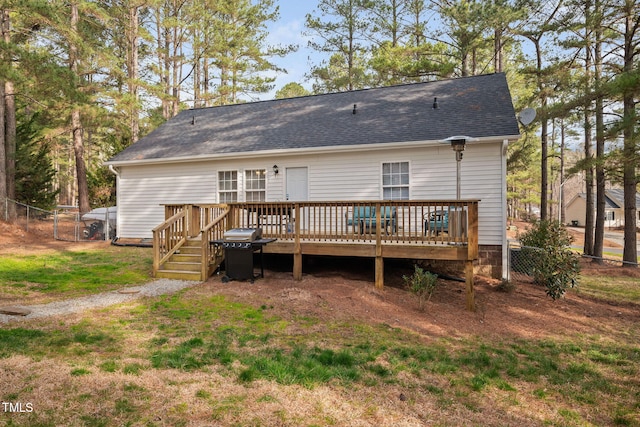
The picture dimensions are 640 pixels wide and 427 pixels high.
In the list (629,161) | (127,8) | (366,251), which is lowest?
(366,251)

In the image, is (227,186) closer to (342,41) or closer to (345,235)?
(345,235)

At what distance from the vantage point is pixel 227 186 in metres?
11.0

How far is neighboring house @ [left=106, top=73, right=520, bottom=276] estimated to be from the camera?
8.55m

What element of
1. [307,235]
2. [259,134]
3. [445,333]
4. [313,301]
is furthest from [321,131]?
[445,333]

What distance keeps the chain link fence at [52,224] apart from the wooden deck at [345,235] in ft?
23.3

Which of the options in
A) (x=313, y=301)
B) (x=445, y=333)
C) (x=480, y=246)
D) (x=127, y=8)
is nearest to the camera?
(x=445, y=333)

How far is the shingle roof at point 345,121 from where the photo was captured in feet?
30.5

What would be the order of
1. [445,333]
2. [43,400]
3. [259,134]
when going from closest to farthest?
[43,400], [445,333], [259,134]

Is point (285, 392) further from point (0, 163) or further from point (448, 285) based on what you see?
point (0, 163)

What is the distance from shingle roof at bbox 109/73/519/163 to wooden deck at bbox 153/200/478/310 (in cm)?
281

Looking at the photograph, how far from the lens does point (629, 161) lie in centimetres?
779

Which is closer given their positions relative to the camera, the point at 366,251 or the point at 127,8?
the point at 366,251

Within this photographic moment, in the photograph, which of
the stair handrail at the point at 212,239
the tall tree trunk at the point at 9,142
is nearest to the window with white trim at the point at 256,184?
the stair handrail at the point at 212,239

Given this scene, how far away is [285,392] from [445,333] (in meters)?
2.81
